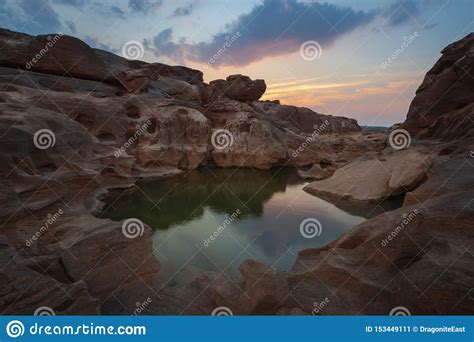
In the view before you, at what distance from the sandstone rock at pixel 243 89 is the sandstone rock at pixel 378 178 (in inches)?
709

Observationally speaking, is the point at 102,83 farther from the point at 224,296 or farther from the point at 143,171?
the point at 224,296

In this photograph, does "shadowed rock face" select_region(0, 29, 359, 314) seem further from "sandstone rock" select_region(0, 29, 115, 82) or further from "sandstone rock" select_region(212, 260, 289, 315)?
"sandstone rock" select_region(212, 260, 289, 315)

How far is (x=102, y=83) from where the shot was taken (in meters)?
25.6

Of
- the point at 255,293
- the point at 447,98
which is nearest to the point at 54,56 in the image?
the point at 255,293

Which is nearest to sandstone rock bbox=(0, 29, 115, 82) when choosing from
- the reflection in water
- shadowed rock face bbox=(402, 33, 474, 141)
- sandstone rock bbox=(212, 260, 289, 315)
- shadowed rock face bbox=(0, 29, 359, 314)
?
shadowed rock face bbox=(0, 29, 359, 314)

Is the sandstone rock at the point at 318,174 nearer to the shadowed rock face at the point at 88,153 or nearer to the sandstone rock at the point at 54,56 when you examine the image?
the shadowed rock face at the point at 88,153

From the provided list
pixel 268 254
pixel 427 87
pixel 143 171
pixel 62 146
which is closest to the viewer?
pixel 268 254

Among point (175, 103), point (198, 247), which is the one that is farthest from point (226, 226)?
point (175, 103)

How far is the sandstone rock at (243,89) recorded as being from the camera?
34.1 meters

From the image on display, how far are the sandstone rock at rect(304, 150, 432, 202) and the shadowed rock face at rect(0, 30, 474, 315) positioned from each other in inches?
21.8

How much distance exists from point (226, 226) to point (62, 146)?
7760 millimetres

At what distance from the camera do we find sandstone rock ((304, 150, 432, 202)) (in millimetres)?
14812

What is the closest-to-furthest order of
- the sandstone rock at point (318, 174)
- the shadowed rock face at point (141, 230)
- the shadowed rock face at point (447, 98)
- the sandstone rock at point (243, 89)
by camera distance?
the shadowed rock face at point (141, 230) < the shadowed rock face at point (447, 98) < the sandstone rock at point (318, 174) < the sandstone rock at point (243, 89)

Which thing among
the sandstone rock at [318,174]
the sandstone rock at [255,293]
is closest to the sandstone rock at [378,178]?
the sandstone rock at [318,174]
